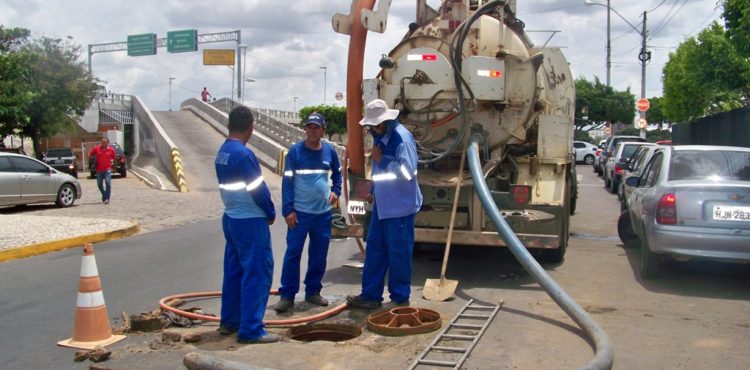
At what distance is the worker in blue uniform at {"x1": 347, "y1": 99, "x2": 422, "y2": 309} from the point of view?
6305mm

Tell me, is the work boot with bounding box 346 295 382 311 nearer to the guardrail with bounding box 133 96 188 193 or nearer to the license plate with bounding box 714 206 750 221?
the license plate with bounding box 714 206 750 221

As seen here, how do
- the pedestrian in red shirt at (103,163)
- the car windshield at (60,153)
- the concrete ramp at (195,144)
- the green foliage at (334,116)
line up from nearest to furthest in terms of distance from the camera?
the pedestrian in red shirt at (103,163)
the concrete ramp at (195,144)
the car windshield at (60,153)
the green foliage at (334,116)

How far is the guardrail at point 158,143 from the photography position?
23.4 meters

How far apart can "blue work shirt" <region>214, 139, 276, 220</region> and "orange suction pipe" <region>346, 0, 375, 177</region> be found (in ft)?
8.93

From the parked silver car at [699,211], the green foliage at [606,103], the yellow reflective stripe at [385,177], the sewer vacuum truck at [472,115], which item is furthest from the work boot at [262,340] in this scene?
the green foliage at [606,103]

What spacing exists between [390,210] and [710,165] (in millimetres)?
4022

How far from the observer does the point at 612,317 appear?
6297 millimetres

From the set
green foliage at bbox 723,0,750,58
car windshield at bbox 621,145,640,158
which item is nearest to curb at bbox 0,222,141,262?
green foliage at bbox 723,0,750,58

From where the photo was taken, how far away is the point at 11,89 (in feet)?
86.3

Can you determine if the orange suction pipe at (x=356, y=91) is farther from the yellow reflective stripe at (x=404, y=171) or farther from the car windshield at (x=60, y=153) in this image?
the car windshield at (x=60, y=153)

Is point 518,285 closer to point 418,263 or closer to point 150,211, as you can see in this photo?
point 418,263

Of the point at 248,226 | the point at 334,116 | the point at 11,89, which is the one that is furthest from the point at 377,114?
the point at 334,116

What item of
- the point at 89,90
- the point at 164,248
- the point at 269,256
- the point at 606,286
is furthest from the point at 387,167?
the point at 89,90

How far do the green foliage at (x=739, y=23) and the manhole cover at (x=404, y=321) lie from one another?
36.0 feet
